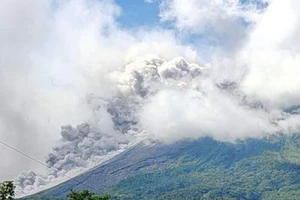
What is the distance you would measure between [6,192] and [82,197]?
19667 millimetres

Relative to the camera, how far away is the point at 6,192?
159 feet

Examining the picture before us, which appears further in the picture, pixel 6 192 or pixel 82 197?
pixel 82 197

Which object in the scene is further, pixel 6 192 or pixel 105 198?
pixel 105 198

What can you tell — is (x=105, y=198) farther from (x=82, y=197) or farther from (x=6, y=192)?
(x=6, y=192)

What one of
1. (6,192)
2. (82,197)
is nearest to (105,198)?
(82,197)

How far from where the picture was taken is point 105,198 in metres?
70.4

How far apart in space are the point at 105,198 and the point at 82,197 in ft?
15.2

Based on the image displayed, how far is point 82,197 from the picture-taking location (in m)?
66.9

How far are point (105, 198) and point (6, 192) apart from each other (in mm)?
23993
